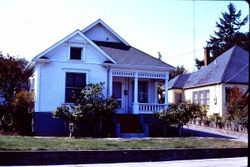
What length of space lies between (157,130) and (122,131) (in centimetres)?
282

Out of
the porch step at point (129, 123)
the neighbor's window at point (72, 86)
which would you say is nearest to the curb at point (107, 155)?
the porch step at point (129, 123)

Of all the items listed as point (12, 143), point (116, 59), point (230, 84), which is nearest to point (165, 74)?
point (116, 59)

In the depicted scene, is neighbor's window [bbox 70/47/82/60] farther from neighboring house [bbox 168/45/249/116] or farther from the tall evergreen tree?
the tall evergreen tree

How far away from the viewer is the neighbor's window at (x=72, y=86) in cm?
2562

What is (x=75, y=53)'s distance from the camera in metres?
26.1

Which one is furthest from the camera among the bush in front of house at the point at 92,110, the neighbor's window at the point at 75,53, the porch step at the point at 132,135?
the neighbor's window at the point at 75,53

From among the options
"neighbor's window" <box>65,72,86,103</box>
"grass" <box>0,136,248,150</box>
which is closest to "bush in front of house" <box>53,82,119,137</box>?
"neighbor's window" <box>65,72,86,103</box>

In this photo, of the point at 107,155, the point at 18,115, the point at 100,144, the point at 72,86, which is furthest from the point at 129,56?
the point at 107,155

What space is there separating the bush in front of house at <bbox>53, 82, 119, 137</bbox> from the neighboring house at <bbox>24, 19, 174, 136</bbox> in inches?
51.7

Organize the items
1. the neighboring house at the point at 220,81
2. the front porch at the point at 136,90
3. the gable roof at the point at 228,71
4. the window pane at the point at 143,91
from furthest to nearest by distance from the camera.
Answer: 1. the gable roof at the point at 228,71
2. the neighboring house at the point at 220,81
3. the window pane at the point at 143,91
4. the front porch at the point at 136,90

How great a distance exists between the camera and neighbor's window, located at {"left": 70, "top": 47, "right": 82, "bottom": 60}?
1022 inches

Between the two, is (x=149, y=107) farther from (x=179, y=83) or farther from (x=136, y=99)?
(x=179, y=83)

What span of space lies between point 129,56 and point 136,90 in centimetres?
288

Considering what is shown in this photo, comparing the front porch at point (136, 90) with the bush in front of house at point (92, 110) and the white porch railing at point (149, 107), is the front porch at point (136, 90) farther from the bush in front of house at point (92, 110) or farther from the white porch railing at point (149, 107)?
the bush in front of house at point (92, 110)
